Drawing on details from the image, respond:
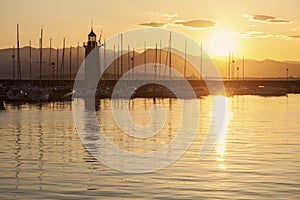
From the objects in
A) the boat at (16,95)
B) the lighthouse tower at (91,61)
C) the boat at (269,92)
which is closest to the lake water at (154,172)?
the boat at (16,95)

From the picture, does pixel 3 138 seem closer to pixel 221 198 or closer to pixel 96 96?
pixel 221 198

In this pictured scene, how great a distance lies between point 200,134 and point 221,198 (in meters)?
21.4

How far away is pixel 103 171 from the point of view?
22531 mm

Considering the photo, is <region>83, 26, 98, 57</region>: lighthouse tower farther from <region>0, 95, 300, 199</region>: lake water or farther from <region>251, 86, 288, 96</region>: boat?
<region>0, 95, 300, 199</region>: lake water

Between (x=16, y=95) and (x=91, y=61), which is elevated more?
(x=91, y=61)

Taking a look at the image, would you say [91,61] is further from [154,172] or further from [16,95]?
[154,172]

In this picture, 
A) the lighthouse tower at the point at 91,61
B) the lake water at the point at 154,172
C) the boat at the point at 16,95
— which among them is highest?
the lighthouse tower at the point at 91,61

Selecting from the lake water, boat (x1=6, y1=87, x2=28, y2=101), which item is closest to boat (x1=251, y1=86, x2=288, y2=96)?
boat (x1=6, y1=87, x2=28, y2=101)

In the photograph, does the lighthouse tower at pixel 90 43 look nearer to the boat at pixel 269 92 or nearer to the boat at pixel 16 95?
the boat at pixel 16 95

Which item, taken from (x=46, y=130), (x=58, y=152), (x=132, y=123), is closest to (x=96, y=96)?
(x=132, y=123)

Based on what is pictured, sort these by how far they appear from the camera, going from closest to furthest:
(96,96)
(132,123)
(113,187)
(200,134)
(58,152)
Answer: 1. (113,187)
2. (58,152)
3. (200,134)
4. (132,123)
5. (96,96)

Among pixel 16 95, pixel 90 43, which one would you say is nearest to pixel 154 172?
pixel 16 95

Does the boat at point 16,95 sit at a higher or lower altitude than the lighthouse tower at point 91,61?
lower

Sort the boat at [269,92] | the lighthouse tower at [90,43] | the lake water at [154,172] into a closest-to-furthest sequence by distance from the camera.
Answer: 1. the lake water at [154,172]
2. the lighthouse tower at [90,43]
3. the boat at [269,92]
